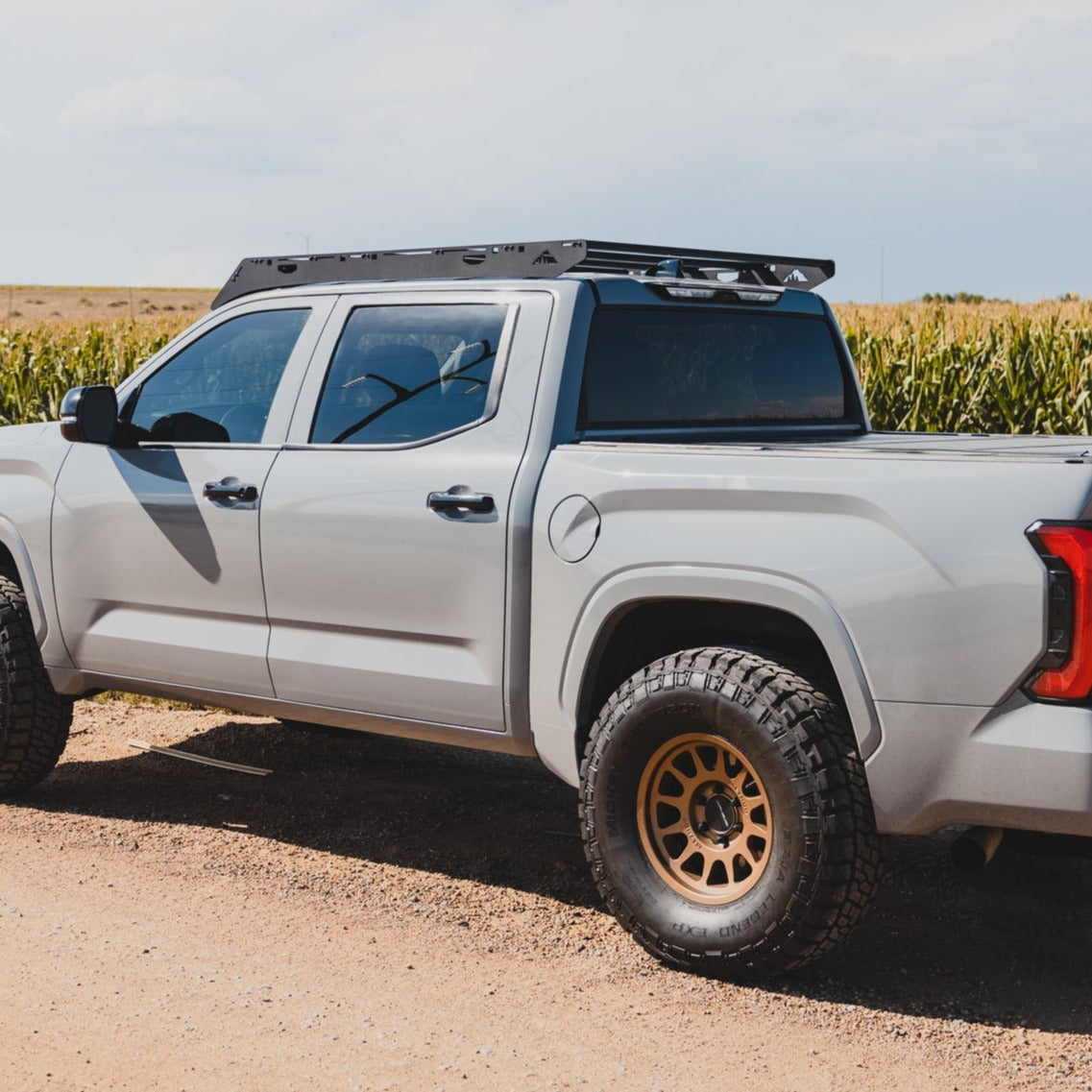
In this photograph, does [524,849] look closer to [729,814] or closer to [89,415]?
[729,814]

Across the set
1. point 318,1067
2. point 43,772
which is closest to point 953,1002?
point 318,1067

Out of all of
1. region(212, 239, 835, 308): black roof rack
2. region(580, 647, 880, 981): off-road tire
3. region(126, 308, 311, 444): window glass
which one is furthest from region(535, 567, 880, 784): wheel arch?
region(126, 308, 311, 444): window glass

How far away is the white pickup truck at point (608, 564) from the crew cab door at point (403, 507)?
11mm

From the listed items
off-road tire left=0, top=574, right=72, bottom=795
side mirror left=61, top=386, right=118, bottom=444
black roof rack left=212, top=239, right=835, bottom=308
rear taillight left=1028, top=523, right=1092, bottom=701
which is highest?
black roof rack left=212, top=239, right=835, bottom=308

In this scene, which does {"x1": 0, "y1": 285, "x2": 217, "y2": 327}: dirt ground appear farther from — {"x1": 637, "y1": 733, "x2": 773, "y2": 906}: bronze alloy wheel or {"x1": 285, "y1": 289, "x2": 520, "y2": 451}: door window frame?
{"x1": 637, "y1": 733, "x2": 773, "y2": 906}: bronze alloy wheel

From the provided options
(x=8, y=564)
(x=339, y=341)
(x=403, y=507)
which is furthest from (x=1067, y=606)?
(x=8, y=564)

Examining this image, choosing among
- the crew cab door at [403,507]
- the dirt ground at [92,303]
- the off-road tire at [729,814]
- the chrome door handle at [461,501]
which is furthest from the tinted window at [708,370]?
the dirt ground at [92,303]

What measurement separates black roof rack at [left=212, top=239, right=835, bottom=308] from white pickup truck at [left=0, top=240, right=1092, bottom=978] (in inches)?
0.6

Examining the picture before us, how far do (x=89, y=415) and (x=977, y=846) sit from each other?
135 inches

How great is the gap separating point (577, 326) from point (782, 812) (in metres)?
1.67

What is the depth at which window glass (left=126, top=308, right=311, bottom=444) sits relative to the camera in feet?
18.0

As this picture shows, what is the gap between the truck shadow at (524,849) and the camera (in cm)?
432

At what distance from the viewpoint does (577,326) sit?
4.80 m

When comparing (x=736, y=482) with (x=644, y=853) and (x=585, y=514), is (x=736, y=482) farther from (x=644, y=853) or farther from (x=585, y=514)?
(x=644, y=853)
